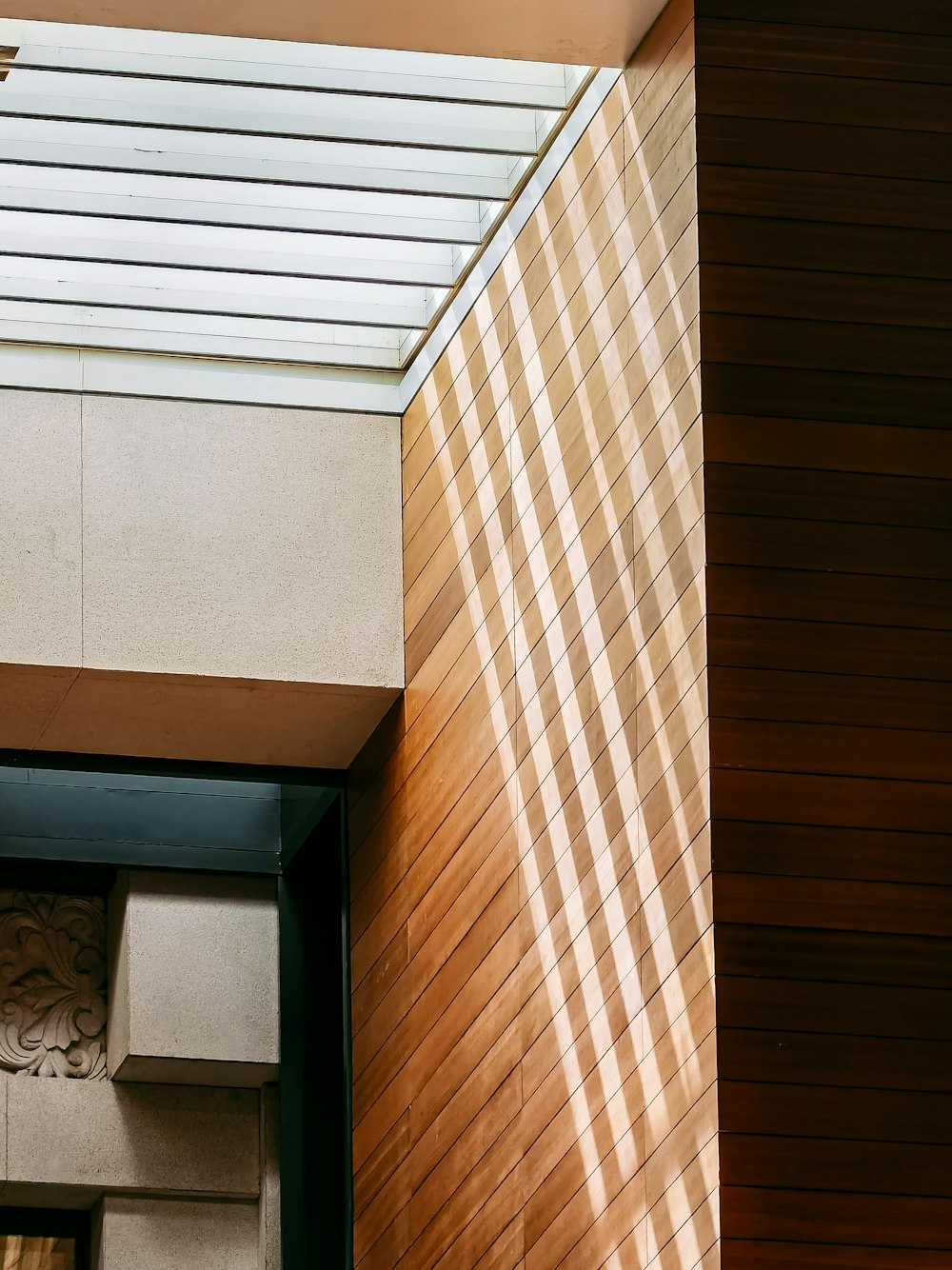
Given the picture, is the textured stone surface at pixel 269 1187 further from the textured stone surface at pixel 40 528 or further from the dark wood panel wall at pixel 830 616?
the dark wood panel wall at pixel 830 616

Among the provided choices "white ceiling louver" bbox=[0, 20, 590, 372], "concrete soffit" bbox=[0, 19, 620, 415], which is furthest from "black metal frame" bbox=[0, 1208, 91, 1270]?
"white ceiling louver" bbox=[0, 20, 590, 372]

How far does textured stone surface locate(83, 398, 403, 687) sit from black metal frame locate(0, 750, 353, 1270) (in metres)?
1.03

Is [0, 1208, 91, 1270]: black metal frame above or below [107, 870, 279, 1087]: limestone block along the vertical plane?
below

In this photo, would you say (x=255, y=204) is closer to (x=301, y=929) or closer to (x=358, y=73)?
(x=358, y=73)

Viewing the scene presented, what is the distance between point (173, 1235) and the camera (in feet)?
29.5

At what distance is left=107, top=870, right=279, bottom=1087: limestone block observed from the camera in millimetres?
8867

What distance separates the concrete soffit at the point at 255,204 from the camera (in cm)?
619

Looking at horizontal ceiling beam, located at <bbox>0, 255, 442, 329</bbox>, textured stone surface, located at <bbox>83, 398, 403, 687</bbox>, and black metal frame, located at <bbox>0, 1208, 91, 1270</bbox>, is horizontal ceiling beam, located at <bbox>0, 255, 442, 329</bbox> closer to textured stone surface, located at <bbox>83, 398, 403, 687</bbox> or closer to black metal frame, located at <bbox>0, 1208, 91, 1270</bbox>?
textured stone surface, located at <bbox>83, 398, 403, 687</bbox>

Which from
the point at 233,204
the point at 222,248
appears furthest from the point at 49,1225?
the point at 233,204

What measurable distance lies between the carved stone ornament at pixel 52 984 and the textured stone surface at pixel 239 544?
2.31 metres

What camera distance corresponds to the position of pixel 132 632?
736 centimetres

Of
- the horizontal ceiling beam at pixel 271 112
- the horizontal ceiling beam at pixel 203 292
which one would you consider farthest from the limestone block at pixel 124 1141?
the horizontal ceiling beam at pixel 271 112

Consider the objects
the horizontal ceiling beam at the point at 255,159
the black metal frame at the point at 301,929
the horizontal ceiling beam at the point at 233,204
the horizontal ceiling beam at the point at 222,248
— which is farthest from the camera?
the black metal frame at the point at 301,929

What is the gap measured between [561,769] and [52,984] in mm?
3990
